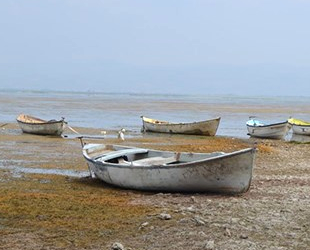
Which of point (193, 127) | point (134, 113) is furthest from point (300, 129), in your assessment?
point (134, 113)

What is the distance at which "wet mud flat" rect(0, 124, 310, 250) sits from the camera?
8.63 meters

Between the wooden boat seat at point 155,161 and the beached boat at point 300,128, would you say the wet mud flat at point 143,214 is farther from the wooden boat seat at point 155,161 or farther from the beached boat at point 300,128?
the beached boat at point 300,128

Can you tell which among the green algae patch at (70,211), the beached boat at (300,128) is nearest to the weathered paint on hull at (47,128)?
the beached boat at (300,128)

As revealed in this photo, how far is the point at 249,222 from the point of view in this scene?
9672 mm

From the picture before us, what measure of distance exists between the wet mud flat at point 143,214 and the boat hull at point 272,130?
15761 millimetres

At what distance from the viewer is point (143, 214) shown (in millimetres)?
10422

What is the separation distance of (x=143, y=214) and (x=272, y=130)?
2299cm

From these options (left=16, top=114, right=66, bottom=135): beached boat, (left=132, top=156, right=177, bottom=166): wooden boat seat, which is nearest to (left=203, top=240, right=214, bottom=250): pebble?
(left=132, top=156, right=177, bottom=166): wooden boat seat

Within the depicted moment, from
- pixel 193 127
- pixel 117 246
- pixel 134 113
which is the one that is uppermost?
A: pixel 117 246

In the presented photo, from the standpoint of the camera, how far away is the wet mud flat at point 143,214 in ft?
28.3

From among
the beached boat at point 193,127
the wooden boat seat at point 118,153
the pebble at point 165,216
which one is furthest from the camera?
the beached boat at point 193,127

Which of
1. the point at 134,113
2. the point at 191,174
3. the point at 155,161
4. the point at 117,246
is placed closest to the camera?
the point at 117,246

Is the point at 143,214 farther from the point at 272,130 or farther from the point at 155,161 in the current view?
the point at 272,130

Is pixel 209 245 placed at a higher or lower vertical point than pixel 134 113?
higher
